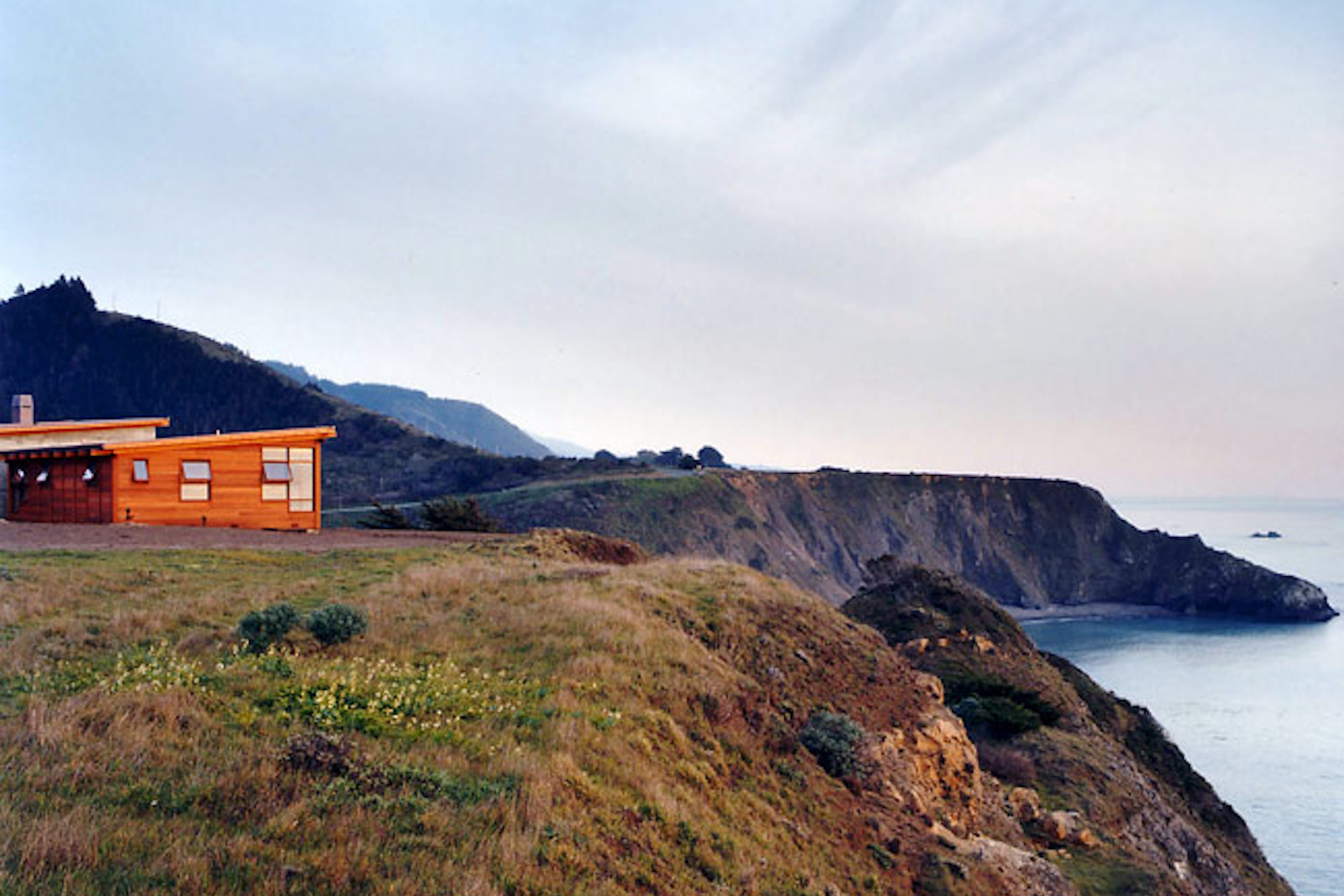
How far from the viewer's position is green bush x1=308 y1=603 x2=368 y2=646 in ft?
42.6

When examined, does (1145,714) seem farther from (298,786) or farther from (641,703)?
(298,786)

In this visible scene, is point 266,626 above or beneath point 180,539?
beneath

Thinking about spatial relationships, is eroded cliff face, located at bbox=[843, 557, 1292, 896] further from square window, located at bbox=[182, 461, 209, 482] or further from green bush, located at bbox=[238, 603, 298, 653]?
square window, located at bbox=[182, 461, 209, 482]

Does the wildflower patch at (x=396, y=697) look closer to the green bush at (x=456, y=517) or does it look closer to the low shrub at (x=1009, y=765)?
the low shrub at (x=1009, y=765)

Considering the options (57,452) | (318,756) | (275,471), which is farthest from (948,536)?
(318,756)

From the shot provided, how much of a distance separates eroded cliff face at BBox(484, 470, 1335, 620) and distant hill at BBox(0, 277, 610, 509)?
19208 mm

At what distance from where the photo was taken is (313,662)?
11.6 m

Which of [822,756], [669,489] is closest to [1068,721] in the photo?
[822,756]

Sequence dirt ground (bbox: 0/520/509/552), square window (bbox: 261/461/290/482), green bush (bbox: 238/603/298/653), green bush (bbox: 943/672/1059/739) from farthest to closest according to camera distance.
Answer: square window (bbox: 261/461/290/482), green bush (bbox: 943/672/1059/739), dirt ground (bbox: 0/520/509/552), green bush (bbox: 238/603/298/653)

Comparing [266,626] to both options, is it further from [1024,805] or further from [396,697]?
[1024,805]

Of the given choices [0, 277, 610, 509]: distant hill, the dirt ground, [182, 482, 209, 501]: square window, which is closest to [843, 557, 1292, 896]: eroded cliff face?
the dirt ground

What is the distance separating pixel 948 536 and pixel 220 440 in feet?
343

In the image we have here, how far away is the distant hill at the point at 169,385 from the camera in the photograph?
10294 cm

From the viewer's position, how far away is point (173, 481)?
2970 centimetres
